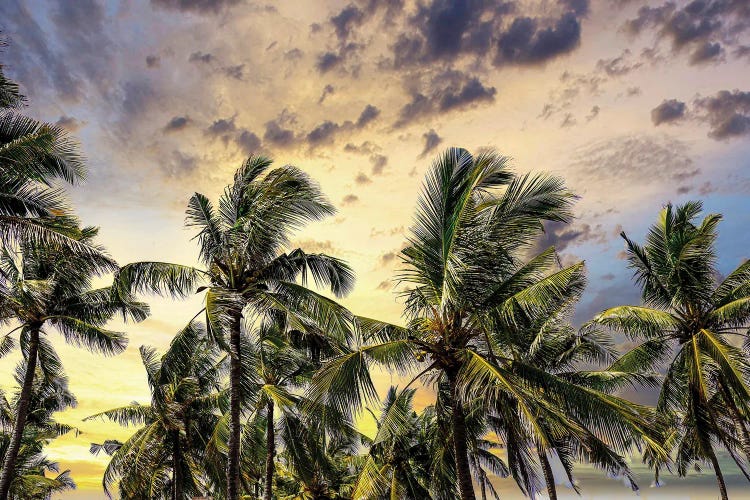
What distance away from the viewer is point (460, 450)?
511 inches

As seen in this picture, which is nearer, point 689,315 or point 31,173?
point 31,173

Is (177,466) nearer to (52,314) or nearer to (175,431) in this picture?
(175,431)

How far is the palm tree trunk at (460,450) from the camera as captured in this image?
1273 centimetres

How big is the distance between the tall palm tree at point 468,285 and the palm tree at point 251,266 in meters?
2.59

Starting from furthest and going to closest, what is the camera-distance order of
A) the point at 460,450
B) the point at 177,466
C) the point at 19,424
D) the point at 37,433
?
1. the point at 37,433
2. the point at 177,466
3. the point at 19,424
4. the point at 460,450

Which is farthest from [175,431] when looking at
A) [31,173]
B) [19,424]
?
[31,173]

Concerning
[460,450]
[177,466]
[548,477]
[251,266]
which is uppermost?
[251,266]

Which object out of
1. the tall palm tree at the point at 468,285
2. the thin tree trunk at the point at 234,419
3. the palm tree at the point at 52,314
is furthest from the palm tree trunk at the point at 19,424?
the tall palm tree at the point at 468,285

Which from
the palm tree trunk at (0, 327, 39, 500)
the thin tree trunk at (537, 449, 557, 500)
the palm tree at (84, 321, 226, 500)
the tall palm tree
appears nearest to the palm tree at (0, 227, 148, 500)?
the palm tree trunk at (0, 327, 39, 500)

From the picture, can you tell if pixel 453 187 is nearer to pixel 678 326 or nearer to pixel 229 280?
pixel 229 280

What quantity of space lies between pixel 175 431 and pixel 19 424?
8.59 metres

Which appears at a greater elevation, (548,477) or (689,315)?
(689,315)

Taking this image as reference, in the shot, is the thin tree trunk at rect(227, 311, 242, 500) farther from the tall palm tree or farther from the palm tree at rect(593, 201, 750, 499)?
the palm tree at rect(593, 201, 750, 499)

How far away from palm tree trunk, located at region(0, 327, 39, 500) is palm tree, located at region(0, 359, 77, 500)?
20.4ft
